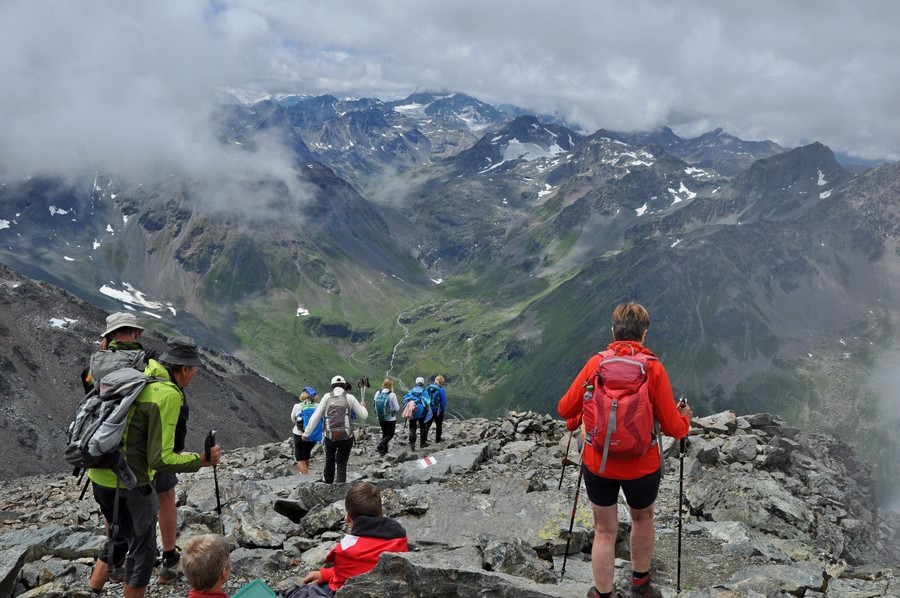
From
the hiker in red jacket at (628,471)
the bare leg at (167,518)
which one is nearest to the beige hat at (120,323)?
the bare leg at (167,518)

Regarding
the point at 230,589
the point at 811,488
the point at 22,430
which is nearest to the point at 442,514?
the point at 230,589

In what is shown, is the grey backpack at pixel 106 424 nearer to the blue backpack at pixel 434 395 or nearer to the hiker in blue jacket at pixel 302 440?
the hiker in blue jacket at pixel 302 440

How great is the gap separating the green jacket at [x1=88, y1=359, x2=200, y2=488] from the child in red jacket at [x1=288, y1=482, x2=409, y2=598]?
2.66 metres

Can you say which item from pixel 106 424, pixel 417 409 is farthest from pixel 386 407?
pixel 106 424

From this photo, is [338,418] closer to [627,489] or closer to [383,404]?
[383,404]

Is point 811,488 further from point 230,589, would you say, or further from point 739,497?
point 230,589

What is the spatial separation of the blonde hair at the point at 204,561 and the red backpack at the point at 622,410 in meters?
5.06

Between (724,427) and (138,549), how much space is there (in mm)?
27755

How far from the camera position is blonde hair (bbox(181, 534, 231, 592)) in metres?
6.97

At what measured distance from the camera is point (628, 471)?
26.6 ft

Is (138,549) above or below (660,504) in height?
above

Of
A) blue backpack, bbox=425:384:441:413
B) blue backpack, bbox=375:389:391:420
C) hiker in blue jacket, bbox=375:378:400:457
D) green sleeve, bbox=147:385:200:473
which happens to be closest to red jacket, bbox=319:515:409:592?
green sleeve, bbox=147:385:200:473

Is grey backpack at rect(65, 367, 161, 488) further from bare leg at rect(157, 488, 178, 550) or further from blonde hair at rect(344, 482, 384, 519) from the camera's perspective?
blonde hair at rect(344, 482, 384, 519)

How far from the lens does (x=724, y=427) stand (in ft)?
96.1
